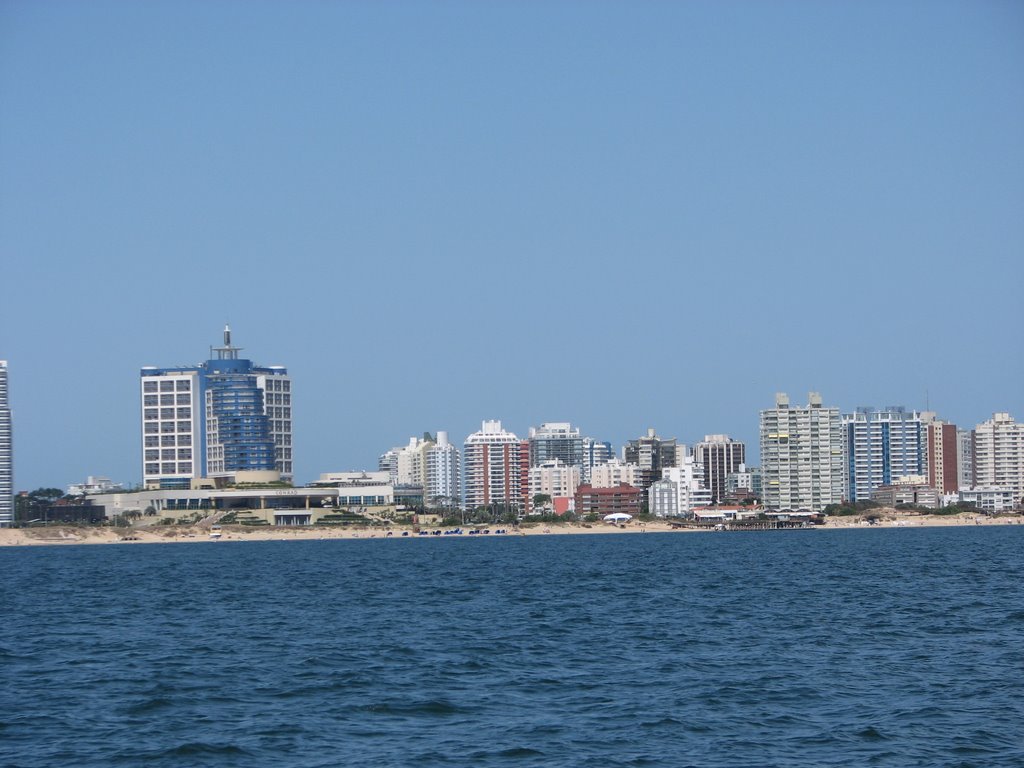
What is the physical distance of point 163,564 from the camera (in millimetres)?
111688

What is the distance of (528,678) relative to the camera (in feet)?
100

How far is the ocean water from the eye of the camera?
23.2 m

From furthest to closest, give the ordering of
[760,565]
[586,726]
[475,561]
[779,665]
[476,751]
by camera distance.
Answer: [475,561] → [760,565] → [779,665] → [586,726] → [476,751]

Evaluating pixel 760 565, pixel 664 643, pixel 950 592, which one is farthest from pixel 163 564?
pixel 664 643

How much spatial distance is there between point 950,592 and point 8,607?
37126 millimetres

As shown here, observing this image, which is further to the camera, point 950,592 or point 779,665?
point 950,592

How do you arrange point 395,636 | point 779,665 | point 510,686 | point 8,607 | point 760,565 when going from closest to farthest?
point 510,686
point 779,665
point 395,636
point 8,607
point 760,565

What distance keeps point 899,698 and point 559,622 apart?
17628mm

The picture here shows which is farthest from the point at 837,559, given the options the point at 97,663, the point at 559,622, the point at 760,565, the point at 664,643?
the point at 97,663

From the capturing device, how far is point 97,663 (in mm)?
35094

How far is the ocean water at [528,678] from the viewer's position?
23172mm

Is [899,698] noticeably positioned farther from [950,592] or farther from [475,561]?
[475,561]

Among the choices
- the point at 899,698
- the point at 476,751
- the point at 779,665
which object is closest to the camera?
the point at 476,751

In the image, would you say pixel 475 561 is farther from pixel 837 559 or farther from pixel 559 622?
pixel 559 622
